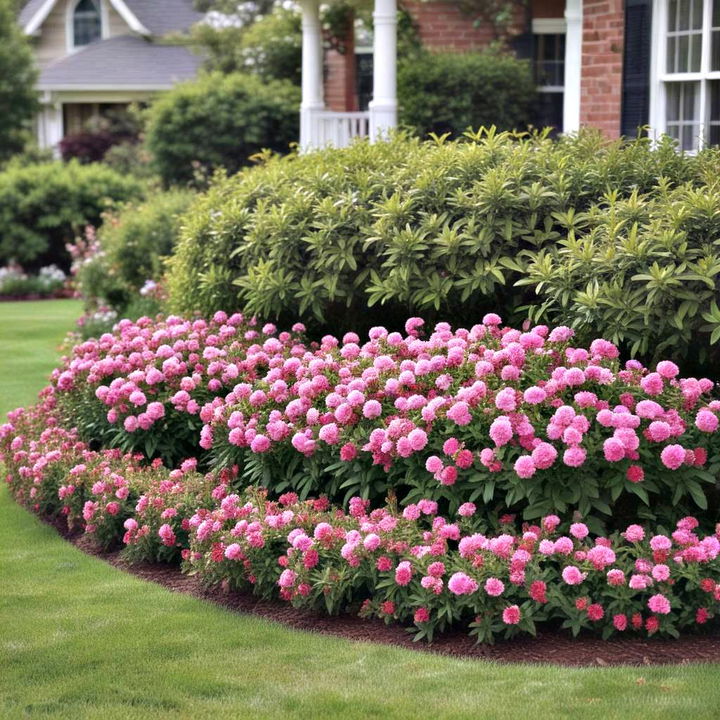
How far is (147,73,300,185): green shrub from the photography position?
65.3 ft

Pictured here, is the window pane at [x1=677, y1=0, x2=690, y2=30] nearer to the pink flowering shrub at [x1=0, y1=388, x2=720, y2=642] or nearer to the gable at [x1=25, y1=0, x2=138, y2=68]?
the pink flowering shrub at [x1=0, y1=388, x2=720, y2=642]

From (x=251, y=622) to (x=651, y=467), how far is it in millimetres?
1739

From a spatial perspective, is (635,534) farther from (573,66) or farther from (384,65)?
(384,65)

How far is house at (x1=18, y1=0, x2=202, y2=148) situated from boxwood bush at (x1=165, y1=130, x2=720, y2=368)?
2485cm

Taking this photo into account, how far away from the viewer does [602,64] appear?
1088 cm

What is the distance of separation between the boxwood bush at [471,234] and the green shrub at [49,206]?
1303cm

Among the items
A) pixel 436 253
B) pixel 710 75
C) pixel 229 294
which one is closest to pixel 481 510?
pixel 436 253

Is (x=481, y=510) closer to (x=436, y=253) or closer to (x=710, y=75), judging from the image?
(x=436, y=253)

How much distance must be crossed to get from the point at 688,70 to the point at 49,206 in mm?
12811

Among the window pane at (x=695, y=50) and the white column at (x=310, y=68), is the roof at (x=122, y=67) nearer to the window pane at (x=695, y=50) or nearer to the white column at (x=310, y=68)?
the white column at (x=310, y=68)

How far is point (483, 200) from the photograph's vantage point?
6594mm

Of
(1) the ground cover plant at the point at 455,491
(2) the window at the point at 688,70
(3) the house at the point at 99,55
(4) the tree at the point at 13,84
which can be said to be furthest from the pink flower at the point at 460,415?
(3) the house at the point at 99,55

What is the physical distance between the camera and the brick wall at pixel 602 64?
35.2 ft

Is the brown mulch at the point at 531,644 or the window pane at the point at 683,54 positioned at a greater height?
the window pane at the point at 683,54
